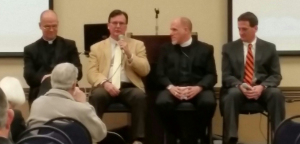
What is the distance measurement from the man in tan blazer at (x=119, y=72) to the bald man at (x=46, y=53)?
10.5 inches

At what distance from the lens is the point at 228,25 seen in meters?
6.73

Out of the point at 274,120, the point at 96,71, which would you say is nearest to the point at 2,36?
the point at 96,71

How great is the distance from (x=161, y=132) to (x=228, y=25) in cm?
144

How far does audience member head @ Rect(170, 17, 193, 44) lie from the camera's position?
238 inches

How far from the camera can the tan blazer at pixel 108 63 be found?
19.5ft

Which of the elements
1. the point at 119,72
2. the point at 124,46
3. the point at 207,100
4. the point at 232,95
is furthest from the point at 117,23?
the point at 232,95

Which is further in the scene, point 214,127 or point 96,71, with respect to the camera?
point 214,127

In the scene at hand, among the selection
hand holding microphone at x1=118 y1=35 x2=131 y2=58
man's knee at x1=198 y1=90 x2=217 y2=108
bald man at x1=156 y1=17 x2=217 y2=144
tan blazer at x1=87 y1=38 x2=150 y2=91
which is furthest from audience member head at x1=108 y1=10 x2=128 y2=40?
man's knee at x1=198 y1=90 x2=217 y2=108

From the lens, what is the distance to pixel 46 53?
616cm

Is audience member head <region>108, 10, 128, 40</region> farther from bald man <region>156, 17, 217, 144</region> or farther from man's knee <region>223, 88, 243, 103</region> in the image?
man's knee <region>223, 88, 243, 103</region>

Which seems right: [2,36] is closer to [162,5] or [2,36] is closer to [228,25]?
[162,5]

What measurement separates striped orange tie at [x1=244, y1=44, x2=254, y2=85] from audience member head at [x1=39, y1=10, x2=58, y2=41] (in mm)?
1964

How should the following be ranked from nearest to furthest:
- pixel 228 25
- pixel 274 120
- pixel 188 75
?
pixel 274 120, pixel 188 75, pixel 228 25

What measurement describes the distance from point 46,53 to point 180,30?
1389 mm
